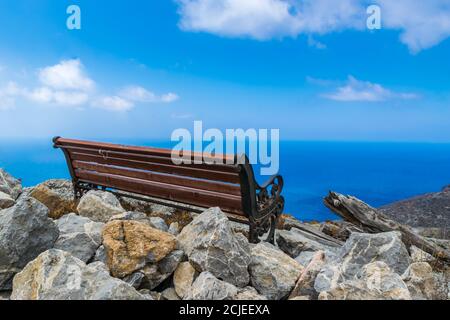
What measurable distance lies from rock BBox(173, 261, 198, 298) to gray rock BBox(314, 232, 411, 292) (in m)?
1.28

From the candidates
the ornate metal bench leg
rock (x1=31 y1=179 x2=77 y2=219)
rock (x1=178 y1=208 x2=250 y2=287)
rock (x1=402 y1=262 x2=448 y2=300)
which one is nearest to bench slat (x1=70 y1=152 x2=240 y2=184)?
the ornate metal bench leg

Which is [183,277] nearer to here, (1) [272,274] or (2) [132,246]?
(2) [132,246]

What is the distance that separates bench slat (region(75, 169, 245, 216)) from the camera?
17.0 feet

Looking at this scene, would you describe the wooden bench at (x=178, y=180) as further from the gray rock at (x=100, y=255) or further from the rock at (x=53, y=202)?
the gray rock at (x=100, y=255)

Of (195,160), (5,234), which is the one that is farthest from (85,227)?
(195,160)

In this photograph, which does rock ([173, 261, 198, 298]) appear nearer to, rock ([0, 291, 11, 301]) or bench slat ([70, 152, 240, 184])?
bench slat ([70, 152, 240, 184])

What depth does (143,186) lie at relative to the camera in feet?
20.3

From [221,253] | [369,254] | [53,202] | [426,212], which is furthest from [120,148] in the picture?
[426,212]

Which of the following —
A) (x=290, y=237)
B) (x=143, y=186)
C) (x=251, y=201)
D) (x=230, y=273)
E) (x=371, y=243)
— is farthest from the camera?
(x=143, y=186)

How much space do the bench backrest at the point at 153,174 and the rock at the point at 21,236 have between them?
1.98 metres
